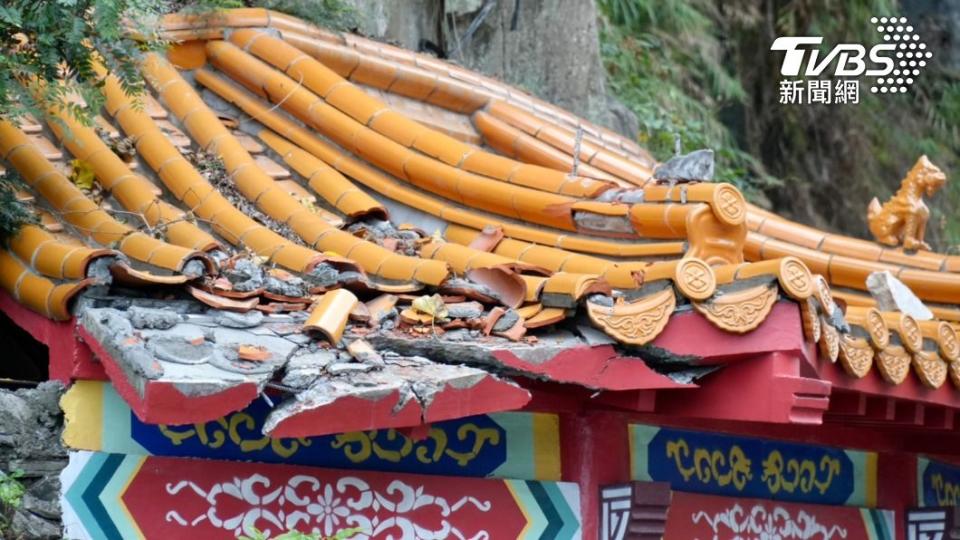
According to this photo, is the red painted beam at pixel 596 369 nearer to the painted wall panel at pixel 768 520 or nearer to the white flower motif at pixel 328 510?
the white flower motif at pixel 328 510

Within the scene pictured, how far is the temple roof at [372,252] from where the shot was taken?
4570mm

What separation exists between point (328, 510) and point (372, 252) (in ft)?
2.83

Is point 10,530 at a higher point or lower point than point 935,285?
lower

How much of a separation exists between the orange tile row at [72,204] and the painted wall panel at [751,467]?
184 cm

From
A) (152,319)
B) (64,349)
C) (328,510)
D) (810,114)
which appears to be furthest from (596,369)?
(810,114)

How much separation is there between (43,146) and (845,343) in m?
2.78

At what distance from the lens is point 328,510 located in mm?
5270

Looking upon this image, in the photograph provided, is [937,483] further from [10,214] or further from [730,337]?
[10,214]

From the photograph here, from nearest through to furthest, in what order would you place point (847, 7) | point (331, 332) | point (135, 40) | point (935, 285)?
1. point (331, 332)
2. point (135, 40)
3. point (935, 285)
4. point (847, 7)

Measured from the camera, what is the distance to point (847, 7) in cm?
1616

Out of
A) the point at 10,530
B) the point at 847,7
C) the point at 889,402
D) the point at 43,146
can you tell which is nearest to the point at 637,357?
the point at 889,402

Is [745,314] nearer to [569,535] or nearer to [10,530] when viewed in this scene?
[569,535]

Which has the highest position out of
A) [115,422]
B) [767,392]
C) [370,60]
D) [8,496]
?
[370,60]

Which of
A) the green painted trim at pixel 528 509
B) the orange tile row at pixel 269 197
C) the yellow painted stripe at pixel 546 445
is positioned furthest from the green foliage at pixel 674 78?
the green painted trim at pixel 528 509
